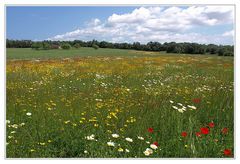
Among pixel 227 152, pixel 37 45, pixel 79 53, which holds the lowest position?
pixel 227 152

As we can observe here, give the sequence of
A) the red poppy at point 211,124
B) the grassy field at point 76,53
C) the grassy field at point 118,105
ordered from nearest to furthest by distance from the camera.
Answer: the grassy field at point 118,105 → the red poppy at point 211,124 → the grassy field at point 76,53

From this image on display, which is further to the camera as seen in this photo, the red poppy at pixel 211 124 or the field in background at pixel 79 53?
the field in background at pixel 79 53

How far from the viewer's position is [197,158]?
4.22m

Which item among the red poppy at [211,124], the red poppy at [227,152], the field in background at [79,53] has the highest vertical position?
the field in background at [79,53]

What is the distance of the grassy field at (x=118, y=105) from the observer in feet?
14.0

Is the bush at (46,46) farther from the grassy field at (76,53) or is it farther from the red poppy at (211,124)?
the red poppy at (211,124)

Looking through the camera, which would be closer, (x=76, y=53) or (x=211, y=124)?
(x=211, y=124)

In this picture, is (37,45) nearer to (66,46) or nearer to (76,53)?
(66,46)

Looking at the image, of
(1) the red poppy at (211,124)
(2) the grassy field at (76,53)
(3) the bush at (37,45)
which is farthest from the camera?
(2) the grassy field at (76,53)

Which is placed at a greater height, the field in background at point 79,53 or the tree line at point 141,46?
the tree line at point 141,46

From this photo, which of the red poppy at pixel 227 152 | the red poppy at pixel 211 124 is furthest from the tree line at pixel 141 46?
the red poppy at pixel 227 152

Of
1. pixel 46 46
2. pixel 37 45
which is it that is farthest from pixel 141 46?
pixel 37 45

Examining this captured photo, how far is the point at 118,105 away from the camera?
5070 mm

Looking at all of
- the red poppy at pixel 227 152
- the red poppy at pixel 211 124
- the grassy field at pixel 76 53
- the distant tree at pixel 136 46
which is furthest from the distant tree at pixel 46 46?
the red poppy at pixel 227 152
